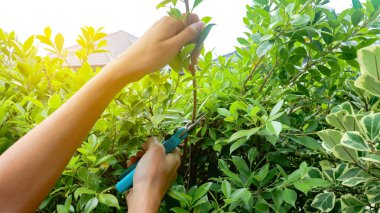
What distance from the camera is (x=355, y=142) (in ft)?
1.63

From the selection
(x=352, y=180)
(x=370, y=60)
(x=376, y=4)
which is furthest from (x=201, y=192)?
(x=376, y=4)

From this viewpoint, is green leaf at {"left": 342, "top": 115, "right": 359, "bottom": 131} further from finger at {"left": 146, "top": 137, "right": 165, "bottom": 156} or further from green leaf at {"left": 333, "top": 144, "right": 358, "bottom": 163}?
finger at {"left": 146, "top": 137, "right": 165, "bottom": 156}

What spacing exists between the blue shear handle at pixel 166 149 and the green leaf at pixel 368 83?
0.34 metres

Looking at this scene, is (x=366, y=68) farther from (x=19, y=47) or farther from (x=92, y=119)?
(x=19, y=47)

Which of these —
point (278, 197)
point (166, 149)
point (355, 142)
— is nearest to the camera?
point (355, 142)

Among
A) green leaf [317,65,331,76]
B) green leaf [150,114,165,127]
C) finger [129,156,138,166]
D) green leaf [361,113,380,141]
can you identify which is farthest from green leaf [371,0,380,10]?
finger [129,156,138,166]

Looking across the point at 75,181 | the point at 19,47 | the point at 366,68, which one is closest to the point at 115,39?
the point at 19,47

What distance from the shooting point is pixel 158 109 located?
2.35 feet

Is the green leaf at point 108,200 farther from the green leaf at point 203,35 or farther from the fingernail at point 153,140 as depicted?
the green leaf at point 203,35

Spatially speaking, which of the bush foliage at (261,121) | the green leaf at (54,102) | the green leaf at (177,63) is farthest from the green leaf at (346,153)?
the green leaf at (54,102)

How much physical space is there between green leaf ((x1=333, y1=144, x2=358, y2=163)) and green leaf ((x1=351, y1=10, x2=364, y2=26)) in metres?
0.26

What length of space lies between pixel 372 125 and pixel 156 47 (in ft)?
1.23

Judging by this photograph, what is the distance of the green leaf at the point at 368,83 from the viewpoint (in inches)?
19.9

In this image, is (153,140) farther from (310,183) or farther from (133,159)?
(310,183)
